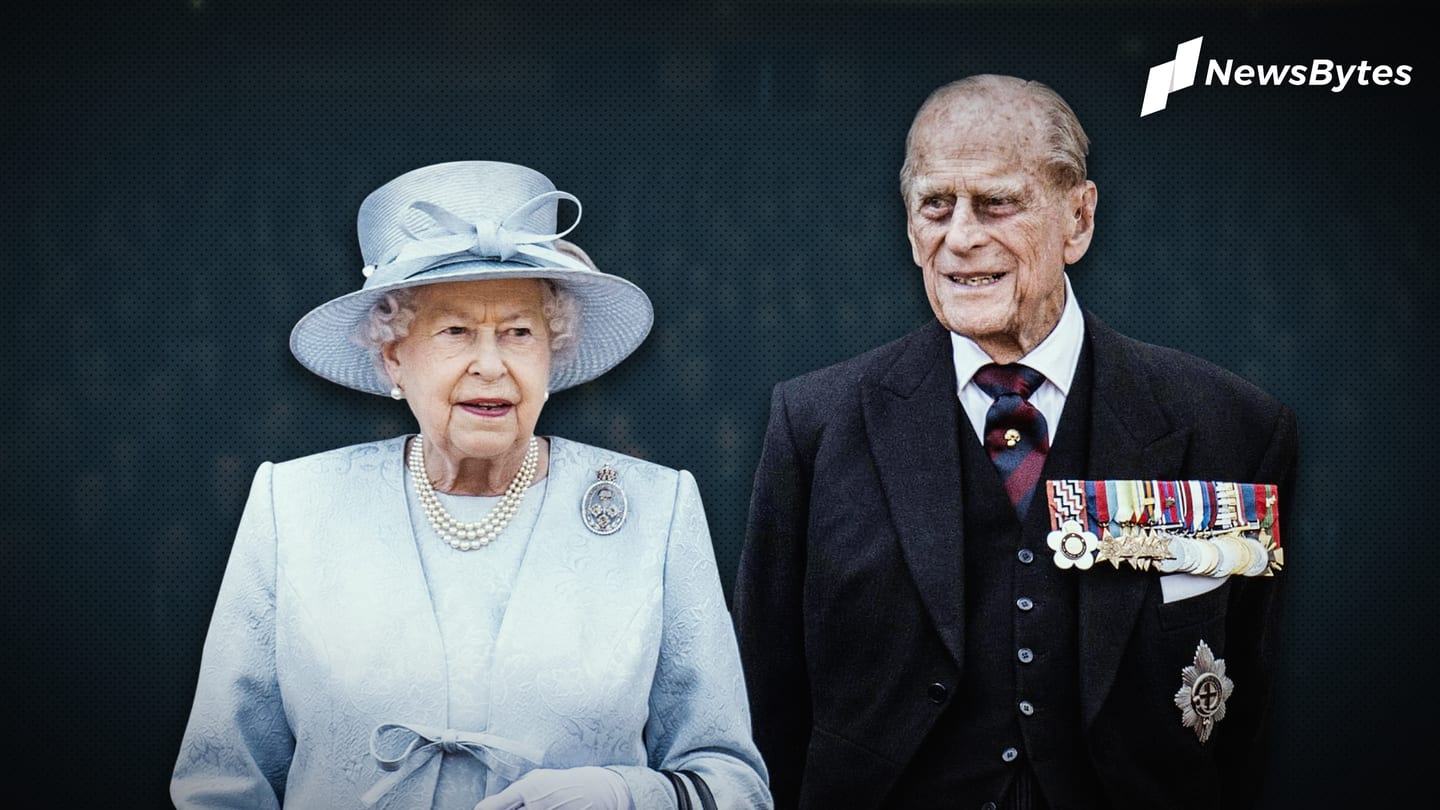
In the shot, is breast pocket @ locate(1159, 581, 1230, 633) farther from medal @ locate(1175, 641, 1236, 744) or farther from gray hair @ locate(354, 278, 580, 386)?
gray hair @ locate(354, 278, 580, 386)

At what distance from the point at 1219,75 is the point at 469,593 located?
1.86 metres

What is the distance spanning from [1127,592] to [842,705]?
583mm

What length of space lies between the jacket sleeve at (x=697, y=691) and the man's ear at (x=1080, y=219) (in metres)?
→ 0.91

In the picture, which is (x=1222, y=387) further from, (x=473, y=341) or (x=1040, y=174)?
(x=473, y=341)

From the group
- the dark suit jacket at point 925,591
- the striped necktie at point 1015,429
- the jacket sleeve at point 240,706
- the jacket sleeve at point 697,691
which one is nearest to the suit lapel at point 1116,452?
the dark suit jacket at point 925,591

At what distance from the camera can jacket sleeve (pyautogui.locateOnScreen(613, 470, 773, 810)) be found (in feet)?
10.7

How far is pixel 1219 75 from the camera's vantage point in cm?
370

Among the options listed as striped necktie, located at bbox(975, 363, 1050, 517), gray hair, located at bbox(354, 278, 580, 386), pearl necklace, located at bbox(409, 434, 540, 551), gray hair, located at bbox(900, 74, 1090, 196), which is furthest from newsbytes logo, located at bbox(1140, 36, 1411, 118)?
pearl necklace, located at bbox(409, 434, 540, 551)

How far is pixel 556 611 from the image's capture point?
127 inches

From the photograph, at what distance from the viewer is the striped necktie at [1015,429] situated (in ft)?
11.0

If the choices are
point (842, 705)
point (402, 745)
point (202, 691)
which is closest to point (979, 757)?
point (842, 705)

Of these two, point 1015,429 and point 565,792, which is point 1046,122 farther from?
point 565,792

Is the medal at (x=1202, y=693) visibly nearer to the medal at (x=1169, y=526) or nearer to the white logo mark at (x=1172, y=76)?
the medal at (x=1169, y=526)

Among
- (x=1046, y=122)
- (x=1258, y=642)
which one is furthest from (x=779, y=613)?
(x=1046, y=122)
